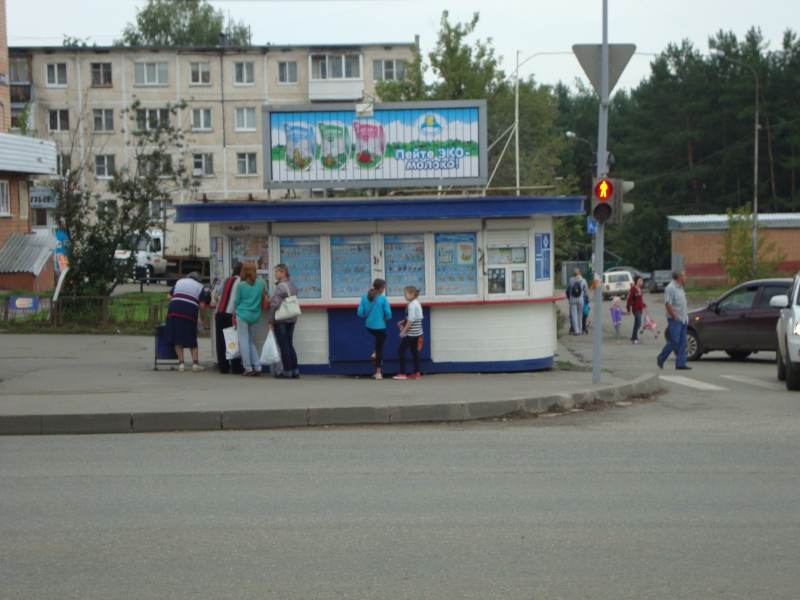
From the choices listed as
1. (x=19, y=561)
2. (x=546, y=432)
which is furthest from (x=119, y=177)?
(x=19, y=561)

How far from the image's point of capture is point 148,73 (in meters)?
62.2

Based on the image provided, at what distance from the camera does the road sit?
5.02m

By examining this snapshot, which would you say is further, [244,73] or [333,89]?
[244,73]

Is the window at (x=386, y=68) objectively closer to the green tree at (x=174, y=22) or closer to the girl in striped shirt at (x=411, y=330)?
the green tree at (x=174, y=22)

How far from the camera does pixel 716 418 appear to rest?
10.9 m

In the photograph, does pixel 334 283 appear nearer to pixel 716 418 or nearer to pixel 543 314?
pixel 543 314

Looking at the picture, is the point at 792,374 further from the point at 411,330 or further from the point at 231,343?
the point at 231,343

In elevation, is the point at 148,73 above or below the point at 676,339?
above

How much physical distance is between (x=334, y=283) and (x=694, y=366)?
8011 mm

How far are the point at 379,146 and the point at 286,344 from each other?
3530mm

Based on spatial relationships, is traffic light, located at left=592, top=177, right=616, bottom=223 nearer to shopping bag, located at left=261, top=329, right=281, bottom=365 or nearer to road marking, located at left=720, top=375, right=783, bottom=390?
road marking, located at left=720, top=375, right=783, bottom=390

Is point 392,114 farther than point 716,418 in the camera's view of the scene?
Yes

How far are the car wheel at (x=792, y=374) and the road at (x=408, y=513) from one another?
10.7 ft

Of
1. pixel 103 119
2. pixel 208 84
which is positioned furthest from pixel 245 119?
pixel 103 119
